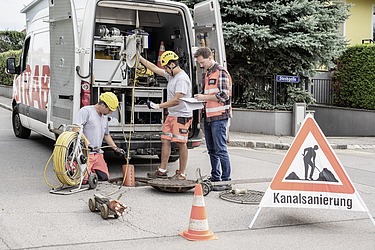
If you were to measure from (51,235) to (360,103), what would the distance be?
14.0 meters

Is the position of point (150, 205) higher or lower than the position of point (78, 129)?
lower

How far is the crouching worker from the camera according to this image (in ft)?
24.8

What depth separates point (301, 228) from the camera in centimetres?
592

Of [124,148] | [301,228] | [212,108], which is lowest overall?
[301,228]

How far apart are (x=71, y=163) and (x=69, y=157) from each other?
9 centimetres

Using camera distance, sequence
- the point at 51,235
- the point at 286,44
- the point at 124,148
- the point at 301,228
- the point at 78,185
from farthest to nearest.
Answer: the point at 286,44, the point at 124,148, the point at 78,185, the point at 301,228, the point at 51,235

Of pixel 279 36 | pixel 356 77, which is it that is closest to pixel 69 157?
pixel 279 36

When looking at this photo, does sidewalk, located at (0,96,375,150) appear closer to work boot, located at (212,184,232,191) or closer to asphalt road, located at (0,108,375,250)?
asphalt road, located at (0,108,375,250)

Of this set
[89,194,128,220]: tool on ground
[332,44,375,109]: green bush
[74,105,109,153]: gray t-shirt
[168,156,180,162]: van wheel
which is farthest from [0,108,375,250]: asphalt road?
[332,44,375,109]: green bush

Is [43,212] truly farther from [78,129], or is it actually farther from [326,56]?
[326,56]

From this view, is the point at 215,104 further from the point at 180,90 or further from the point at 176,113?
the point at 176,113

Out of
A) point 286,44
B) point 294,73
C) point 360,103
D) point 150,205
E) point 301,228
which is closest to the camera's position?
point 301,228

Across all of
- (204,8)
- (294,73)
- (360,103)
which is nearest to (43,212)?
(204,8)

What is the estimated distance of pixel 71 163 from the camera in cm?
718
